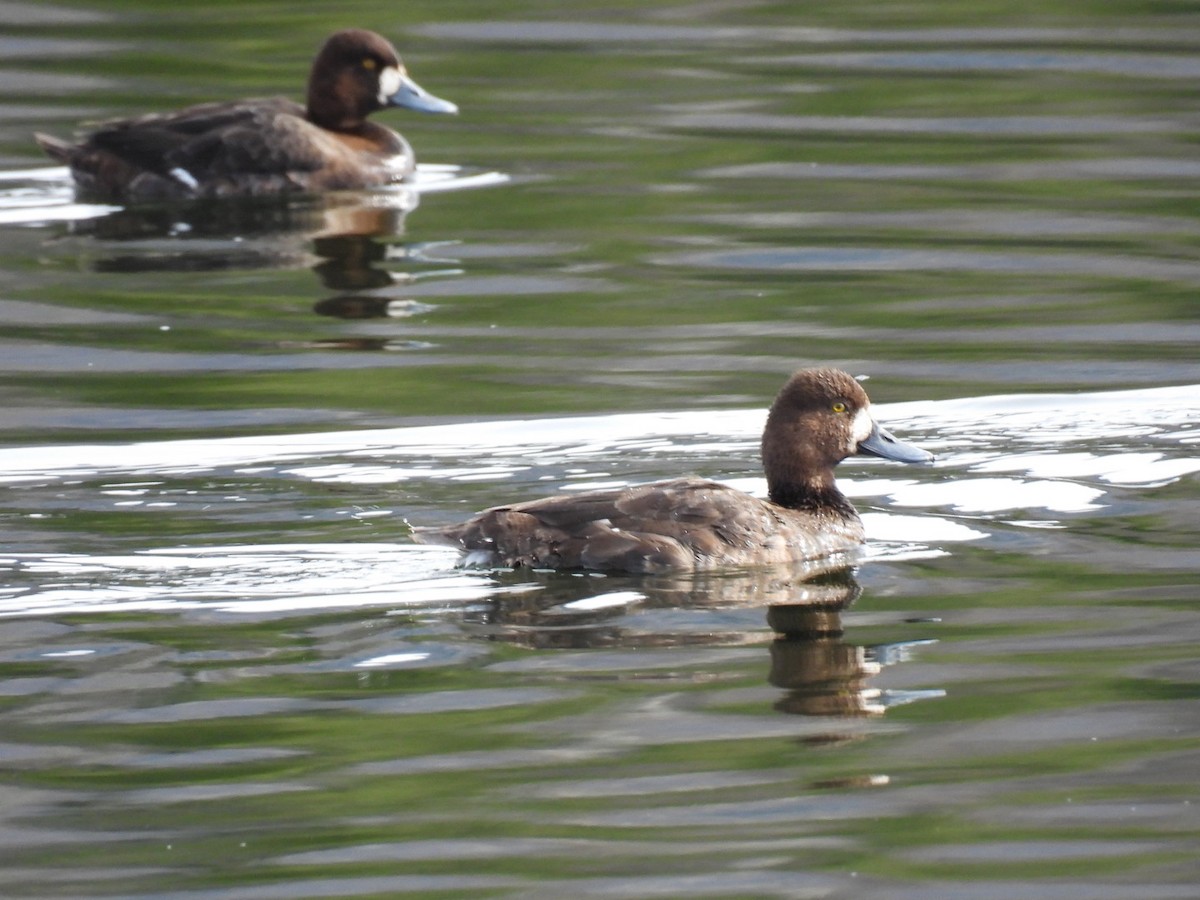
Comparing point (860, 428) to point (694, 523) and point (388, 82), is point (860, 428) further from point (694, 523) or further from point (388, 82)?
point (388, 82)

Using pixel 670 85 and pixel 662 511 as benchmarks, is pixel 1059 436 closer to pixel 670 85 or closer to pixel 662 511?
pixel 662 511

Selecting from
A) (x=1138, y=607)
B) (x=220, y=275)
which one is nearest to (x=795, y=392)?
(x=1138, y=607)

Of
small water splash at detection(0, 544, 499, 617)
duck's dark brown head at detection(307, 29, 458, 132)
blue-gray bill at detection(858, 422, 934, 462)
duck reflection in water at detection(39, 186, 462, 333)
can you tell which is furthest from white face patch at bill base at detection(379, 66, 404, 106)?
small water splash at detection(0, 544, 499, 617)

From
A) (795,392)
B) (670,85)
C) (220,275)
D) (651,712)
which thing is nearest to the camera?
(651,712)

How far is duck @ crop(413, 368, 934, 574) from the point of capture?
316 inches

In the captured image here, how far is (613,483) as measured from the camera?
9359 mm

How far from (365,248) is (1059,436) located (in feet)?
17.2

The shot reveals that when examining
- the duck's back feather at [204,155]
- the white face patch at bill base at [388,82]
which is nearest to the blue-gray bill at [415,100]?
the white face patch at bill base at [388,82]

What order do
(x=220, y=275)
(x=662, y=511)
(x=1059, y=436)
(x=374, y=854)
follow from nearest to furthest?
(x=374, y=854) < (x=662, y=511) < (x=1059, y=436) < (x=220, y=275)

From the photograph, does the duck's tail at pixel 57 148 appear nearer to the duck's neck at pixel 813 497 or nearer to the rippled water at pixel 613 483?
the rippled water at pixel 613 483

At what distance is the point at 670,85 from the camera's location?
18.7 metres

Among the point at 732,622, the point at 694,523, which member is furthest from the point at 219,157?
the point at 732,622

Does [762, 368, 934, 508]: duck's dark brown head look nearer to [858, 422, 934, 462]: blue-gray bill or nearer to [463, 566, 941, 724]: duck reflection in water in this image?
[858, 422, 934, 462]: blue-gray bill

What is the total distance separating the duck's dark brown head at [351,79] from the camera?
16359 mm
